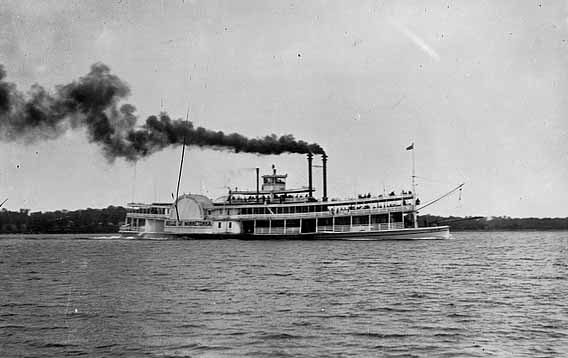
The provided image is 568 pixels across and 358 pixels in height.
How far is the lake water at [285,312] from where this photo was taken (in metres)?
16.5

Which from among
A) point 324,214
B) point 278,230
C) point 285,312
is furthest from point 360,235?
point 285,312

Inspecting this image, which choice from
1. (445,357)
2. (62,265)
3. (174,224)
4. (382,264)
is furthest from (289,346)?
(174,224)

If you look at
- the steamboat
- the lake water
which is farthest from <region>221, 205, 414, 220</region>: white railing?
the lake water

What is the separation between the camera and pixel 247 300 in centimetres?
2409

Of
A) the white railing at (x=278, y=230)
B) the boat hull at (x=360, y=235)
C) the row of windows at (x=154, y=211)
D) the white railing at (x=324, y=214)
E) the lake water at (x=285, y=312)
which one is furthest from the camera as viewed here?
the row of windows at (x=154, y=211)

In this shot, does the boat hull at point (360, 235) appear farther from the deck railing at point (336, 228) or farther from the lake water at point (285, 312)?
the lake water at point (285, 312)

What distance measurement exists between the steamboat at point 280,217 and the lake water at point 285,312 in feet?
118

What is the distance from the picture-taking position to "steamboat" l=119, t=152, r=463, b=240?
74062mm

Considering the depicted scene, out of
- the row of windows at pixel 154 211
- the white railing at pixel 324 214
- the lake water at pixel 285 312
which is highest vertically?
the row of windows at pixel 154 211

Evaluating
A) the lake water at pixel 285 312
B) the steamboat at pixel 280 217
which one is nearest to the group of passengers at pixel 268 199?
the steamboat at pixel 280 217

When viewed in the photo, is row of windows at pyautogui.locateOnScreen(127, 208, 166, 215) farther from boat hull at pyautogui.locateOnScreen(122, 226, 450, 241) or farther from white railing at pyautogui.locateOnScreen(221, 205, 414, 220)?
white railing at pyautogui.locateOnScreen(221, 205, 414, 220)

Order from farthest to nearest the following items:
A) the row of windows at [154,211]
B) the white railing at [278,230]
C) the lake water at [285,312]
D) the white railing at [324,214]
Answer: the row of windows at [154,211] → the white railing at [278,230] → the white railing at [324,214] → the lake water at [285,312]

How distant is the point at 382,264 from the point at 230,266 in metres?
9.66

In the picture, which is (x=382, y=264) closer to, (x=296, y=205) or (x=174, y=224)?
(x=296, y=205)
